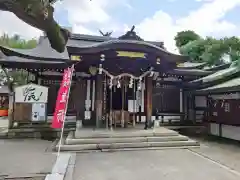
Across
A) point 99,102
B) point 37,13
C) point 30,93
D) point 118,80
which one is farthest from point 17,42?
point 37,13

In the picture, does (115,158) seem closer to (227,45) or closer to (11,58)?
(11,58)

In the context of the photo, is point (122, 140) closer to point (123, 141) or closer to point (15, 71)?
point (123, 141)

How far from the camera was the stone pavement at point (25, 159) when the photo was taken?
204 inches

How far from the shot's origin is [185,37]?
3578 cm

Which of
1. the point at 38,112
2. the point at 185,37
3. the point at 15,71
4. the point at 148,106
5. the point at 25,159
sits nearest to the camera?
the point at 25,159

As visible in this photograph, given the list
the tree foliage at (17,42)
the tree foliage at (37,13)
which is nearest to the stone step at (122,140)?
the tree foliage at (37,13)

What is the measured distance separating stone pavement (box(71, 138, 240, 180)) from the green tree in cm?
3017

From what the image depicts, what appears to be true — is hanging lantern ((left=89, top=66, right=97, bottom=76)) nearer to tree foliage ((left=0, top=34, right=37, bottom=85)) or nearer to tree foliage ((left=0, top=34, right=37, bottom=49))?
tree foliage ((left=0, top=34, right=37, bottom=85))

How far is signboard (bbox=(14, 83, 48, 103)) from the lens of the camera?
33.2 feet

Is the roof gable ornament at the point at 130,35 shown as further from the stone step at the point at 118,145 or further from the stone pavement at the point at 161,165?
the stone pavement at the point at 161,165

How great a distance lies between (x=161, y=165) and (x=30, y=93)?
685 centimetres

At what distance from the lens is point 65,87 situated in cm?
693

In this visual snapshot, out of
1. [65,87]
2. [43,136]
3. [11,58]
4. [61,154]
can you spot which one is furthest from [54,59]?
[61,154]

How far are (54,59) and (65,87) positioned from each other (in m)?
4.56
